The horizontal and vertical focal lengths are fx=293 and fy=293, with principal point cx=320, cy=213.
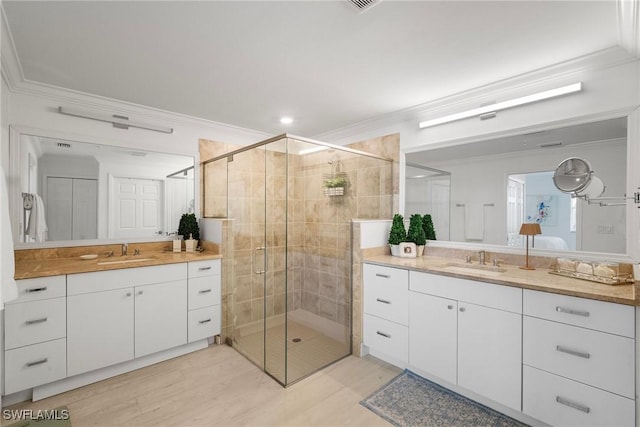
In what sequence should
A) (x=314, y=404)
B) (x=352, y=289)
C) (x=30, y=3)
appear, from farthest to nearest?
(x=352, y=289) → (x=314, y=404) → (x=30, y=3)

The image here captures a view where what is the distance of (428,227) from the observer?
3010mm

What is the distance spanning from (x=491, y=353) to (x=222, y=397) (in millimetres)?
1931

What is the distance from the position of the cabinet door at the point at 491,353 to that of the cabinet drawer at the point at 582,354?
0.08 meters

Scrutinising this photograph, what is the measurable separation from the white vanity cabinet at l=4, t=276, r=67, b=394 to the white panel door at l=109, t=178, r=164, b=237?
0.87m

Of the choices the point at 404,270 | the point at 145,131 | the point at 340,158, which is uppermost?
the point at 145,131

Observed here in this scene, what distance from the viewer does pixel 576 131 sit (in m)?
2.15

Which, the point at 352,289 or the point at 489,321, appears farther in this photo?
the point at 352,289

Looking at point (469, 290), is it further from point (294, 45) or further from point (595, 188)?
point (294, 45)

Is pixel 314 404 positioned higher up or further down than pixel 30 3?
further down

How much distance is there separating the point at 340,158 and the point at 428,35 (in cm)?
129

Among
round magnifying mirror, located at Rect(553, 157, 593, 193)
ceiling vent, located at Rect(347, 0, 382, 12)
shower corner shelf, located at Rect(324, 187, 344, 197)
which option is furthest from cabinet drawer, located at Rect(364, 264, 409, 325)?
ceiling vent, located at Rect(347, 0, 382, 12)

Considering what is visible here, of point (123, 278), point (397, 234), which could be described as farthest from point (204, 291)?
point (397, 234)

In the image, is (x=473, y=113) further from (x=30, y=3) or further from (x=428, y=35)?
(x=30, y=3)

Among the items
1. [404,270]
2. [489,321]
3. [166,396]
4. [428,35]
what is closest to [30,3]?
[428,35]
